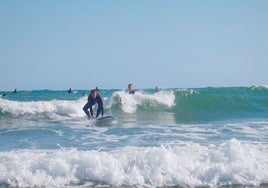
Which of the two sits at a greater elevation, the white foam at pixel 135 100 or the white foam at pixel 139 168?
the white foam at pixel 135 100

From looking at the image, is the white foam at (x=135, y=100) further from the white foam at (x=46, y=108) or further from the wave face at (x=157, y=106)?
the white foam at (x=46, y=108)

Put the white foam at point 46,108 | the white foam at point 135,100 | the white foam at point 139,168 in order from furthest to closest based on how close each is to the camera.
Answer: the white foam at point 135,100 → the white foam at point 46,108 → the white foam at point 139,168

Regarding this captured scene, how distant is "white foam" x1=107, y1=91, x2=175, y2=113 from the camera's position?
918 inches

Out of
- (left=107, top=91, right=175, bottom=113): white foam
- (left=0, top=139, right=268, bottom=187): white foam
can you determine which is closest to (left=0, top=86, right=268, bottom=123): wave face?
(left=107, top=91, right=175, bottom=113): white foam

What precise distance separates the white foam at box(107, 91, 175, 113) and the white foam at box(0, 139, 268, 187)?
626 inches

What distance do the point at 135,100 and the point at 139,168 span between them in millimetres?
17938

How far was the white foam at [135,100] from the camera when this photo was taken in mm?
23309

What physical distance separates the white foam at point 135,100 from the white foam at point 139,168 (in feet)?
52.1

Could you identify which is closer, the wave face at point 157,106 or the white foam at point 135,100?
the wave face at point 157,106

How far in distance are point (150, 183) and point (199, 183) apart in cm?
70

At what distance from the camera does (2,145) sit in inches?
363

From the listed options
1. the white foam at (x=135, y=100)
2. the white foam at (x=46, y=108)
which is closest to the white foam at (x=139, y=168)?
the white foam at (x=46, y=108)

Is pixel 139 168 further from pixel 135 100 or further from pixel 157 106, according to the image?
pixel 135 100

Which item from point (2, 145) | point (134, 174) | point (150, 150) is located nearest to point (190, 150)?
point (150, 150)
